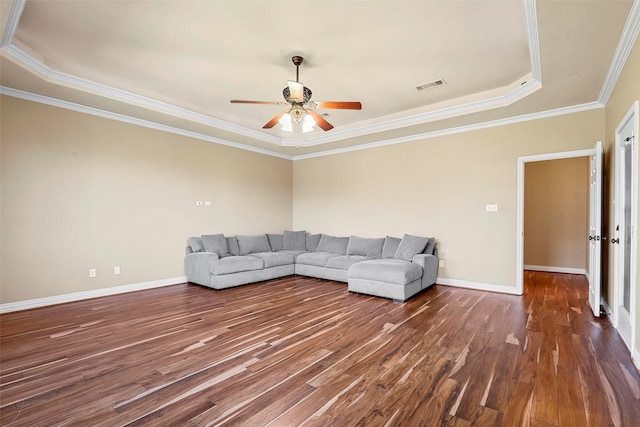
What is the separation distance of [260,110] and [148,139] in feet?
6.40

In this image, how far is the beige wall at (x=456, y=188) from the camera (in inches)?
185

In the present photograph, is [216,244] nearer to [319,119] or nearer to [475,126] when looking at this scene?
[319,119]

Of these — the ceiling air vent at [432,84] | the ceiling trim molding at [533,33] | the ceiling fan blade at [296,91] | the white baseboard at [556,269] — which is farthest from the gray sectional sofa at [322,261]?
the white baseboard at [556,269]

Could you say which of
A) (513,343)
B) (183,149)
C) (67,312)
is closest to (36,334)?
(67,312)

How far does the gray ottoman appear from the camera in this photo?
4332 millimetres

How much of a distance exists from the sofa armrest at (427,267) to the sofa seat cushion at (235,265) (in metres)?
2.71

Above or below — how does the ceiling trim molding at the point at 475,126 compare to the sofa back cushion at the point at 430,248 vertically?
above

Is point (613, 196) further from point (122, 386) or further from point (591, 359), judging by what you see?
point (122, 386)

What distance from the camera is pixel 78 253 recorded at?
14.4ft

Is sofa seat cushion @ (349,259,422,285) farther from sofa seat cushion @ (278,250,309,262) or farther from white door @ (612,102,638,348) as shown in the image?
white door @ (612,102,638,348)

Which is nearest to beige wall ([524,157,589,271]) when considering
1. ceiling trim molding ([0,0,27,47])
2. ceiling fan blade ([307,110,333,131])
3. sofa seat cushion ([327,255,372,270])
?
sofa seat cushion ([327,255,372,270])

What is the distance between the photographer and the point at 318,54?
3393 millimetres

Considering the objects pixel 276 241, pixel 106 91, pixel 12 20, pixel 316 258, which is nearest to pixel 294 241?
pixel 276 241

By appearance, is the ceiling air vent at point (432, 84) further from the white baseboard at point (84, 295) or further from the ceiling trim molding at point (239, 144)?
the white baseboard at point (84, 295)
